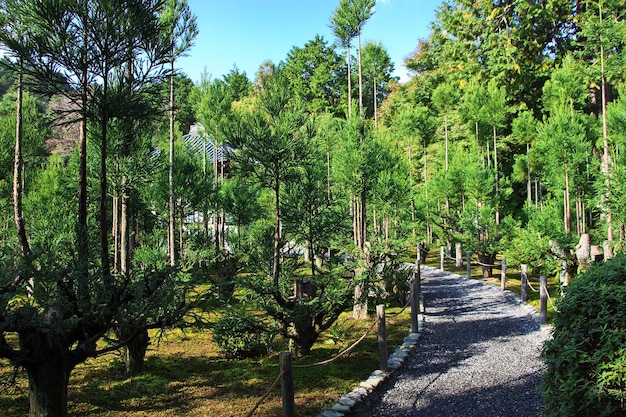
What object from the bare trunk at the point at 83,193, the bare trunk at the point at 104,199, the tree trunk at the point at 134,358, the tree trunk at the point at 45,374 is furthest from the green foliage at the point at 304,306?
the tree trunk at the point at 45,374

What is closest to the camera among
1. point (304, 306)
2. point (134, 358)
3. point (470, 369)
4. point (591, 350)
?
point (591, 350)

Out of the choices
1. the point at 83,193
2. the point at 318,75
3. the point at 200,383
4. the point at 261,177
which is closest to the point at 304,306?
the point at 200,383

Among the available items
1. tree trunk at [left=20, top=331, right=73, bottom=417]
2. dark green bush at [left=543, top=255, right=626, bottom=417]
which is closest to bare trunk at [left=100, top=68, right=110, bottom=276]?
tree trunk at [left=20, top=331, right=73, bottom=417]

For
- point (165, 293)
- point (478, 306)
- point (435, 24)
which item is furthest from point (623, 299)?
point (435, 24)

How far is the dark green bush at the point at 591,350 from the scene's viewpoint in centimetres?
288

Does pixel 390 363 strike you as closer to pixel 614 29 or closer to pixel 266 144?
pixel 266 144

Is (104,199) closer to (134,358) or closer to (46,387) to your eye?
(46,387)

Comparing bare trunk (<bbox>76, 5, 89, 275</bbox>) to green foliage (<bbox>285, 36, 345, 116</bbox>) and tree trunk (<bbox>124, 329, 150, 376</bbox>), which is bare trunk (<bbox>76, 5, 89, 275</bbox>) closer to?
tree trunk (<bbox>124, 329, 150, 376</bbox>)

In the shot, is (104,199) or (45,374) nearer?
(45,374)

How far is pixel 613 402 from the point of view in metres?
2.90

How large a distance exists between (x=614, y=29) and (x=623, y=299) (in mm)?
12914

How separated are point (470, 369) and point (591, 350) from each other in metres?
3.99

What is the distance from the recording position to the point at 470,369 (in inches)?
266

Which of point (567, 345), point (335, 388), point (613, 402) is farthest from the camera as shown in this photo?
point (335, 388)
